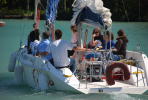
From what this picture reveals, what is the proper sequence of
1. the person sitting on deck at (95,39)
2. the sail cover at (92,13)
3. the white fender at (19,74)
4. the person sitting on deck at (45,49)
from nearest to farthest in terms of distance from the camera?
the sail cover at (92,13)
the person sitting on deck at (45,49)
the person sitting on deck at (95,39)
the white fender at (19,74)

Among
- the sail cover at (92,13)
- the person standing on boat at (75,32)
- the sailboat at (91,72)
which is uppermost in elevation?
the sail cover at (92,13)

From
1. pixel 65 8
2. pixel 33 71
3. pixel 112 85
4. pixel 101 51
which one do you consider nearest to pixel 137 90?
pixel 112 85

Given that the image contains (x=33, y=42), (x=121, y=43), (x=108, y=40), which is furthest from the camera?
(x=33, y=42)

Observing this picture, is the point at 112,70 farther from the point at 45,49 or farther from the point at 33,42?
the point at 33,42

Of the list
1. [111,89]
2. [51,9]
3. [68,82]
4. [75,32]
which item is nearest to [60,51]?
[68,82]

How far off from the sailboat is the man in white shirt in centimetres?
20

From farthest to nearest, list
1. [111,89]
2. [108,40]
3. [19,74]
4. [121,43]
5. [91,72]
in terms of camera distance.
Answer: [19,74] → [121,43] → [108,40] → [91,72] → [111,89]

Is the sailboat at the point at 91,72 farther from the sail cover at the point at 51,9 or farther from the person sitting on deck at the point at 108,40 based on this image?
the sail cover at the point at 51,9

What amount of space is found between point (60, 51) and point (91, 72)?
1010 millimetres

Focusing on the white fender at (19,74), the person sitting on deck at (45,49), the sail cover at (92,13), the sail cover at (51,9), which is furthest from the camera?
the sail cover at (51,9)

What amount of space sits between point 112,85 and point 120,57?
5.38 ft

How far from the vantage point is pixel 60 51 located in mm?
12055

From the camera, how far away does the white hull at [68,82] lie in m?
11.5

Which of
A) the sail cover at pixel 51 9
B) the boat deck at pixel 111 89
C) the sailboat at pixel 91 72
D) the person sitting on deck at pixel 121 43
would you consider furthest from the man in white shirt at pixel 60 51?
the sail cover at pixel 51 9
